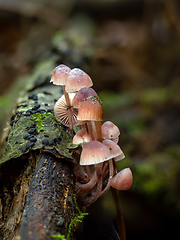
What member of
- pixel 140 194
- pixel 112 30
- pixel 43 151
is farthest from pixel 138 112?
pixel 43 151

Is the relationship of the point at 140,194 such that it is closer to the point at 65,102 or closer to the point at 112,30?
the point at 65,102

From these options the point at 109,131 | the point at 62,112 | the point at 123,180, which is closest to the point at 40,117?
the point at 62,112

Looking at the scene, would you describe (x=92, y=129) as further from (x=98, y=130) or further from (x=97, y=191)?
(x=97, y=191)

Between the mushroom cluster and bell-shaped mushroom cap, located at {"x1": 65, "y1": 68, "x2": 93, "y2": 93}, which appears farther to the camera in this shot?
bell-shaped mushroom cap, located at {"x1": 65, "y1": 68, "x2": 93, "y2": 93}

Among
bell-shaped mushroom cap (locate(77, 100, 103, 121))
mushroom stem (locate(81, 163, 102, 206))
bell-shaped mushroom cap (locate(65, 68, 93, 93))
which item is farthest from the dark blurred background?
bell-shaped mushroom cap (locate(65, 68, 93, 93))

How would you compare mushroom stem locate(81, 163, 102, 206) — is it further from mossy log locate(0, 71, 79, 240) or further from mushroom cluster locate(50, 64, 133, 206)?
mossy log locate(0, 71, 79, 240)

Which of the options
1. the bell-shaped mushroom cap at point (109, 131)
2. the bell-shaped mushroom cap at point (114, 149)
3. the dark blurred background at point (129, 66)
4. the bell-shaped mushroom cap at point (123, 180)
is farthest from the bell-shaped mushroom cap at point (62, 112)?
the dark blurred background at point (129, 66)

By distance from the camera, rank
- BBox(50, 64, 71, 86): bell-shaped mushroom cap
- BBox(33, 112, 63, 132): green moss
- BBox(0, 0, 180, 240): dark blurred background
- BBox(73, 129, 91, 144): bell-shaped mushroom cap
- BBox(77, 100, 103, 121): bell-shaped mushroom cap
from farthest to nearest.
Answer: BBox(0, 0, 180, 240): dark blurred background
BBox(33, 112, 63, 132): green moss
BBox(50, 64, 71, 86): bell-shaped mushroom cap
BBox(73, 129, 91, 144): bell-shaped mushroom cap
BBox(77, 100, 103, 121): bell-shaped mushroom cap
